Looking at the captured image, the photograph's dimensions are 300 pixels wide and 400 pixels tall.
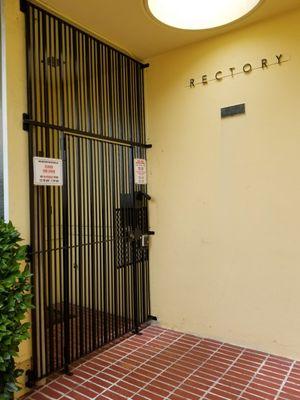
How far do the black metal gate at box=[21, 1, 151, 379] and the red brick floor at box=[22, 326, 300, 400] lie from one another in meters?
0.17

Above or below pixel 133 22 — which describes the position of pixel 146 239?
below

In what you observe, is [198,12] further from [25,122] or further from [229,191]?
[25,122]

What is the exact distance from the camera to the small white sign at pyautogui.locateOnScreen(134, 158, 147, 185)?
3328 mm

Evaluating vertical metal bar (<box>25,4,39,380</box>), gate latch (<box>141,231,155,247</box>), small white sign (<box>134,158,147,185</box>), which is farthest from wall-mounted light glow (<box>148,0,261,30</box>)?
gate latch (<box>141,231,155,247</box>)

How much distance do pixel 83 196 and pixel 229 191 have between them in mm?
1329

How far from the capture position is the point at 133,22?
2.72 metres

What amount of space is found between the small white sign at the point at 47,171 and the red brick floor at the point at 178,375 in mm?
1507

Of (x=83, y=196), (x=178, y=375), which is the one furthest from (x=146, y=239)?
(x=178, y=375)

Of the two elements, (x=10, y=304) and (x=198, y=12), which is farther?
(x=198, y=12)

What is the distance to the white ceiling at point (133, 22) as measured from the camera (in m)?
2.46

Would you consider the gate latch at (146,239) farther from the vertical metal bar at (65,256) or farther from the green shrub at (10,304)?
the green shrub at (10,304)

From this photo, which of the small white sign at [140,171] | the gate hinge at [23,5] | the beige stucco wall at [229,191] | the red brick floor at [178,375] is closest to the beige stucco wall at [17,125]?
the gate hinge at [23,5]

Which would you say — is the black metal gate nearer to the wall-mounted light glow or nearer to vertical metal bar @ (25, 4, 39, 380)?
vertical metal bar @ (25, 4, 39, 380)

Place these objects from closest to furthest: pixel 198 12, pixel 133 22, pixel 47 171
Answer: pixel 47 171
pixel 133 22
pixel 198 12
